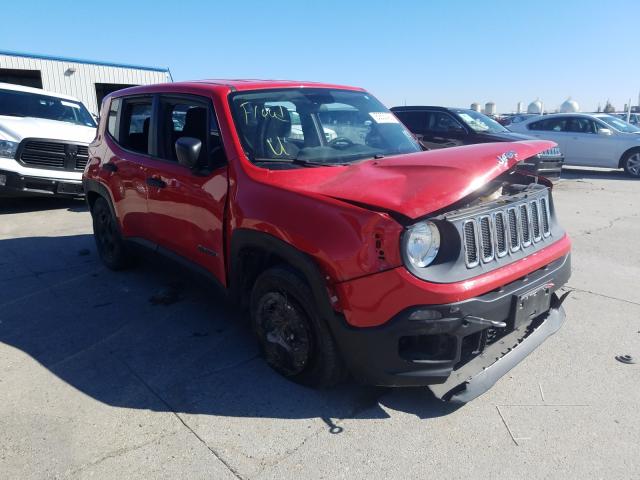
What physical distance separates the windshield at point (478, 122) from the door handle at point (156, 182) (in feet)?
27.4

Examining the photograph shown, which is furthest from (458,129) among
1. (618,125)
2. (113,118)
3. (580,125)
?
(113,118)

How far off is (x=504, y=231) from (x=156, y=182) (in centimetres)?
269

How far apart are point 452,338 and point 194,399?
159cm

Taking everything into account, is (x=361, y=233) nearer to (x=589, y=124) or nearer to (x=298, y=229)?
(x=298, y=229)

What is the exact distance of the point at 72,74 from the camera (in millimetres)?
22172

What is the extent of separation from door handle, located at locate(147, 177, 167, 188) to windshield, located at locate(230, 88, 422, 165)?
93cm

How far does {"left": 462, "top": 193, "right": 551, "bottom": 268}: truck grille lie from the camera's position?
8.65 ft

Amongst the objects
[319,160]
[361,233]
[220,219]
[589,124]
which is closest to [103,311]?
[220,219]

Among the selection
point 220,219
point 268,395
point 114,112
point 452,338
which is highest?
point 114,112

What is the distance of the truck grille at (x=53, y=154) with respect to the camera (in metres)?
8.14

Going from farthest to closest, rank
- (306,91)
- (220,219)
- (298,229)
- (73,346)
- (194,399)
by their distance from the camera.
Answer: (306,91)
(73,346)
(220,219)
(194,399)
(298,229)

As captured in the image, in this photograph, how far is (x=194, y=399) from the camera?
306cm

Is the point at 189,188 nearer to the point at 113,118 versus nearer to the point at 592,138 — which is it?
the point at 113,118

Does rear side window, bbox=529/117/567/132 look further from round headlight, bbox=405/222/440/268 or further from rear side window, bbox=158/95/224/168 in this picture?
round headlight, bbox=405/222/440/268
